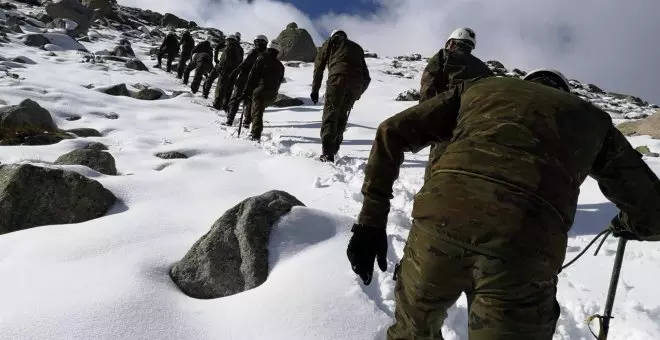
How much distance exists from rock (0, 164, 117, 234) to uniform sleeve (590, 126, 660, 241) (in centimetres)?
411

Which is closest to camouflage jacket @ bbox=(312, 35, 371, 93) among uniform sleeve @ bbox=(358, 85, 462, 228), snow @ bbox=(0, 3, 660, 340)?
snow @ bbox=(0, 3, 660, 340)

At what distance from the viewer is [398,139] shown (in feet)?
6.78

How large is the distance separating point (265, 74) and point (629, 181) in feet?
24.9

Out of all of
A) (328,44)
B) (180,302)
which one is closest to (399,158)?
(180,302)

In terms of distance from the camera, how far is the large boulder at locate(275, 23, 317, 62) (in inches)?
1248

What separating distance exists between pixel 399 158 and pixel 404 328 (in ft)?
2.39

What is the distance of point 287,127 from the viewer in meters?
10.7

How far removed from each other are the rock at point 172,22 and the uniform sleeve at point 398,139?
4953 cm

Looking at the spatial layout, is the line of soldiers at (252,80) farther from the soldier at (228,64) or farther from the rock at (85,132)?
the rock at (85,132)

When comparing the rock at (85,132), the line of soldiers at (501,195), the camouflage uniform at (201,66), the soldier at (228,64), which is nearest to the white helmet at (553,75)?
the line of soldiers at (501,195)

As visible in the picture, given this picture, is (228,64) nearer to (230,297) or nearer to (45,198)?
(45,198)

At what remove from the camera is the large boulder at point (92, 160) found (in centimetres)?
568

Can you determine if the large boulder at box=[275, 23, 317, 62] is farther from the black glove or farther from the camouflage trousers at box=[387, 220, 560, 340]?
the camouflage trousers at box=[387, 220, 560, 340]

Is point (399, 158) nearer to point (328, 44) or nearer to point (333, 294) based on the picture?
point (333, 294)
